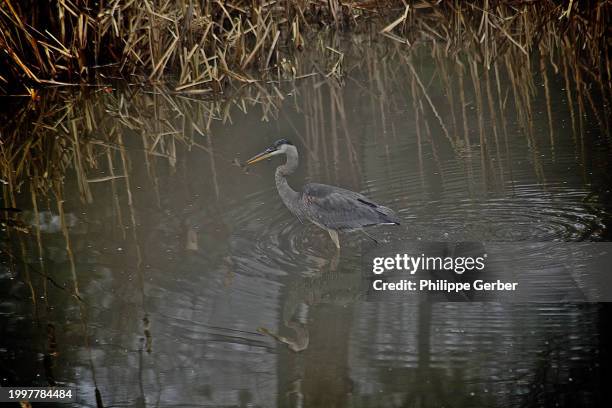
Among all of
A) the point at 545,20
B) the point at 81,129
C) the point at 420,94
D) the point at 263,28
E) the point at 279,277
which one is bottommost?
the point at 279,277

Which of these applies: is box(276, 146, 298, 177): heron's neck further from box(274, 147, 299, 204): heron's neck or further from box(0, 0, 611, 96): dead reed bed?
box(0, 0, 611, 96): dead reed bed

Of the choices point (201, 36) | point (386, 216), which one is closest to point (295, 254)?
point (386, 216)

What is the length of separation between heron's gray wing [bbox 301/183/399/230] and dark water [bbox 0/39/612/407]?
13 cm

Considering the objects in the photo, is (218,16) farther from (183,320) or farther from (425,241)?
(183,320)

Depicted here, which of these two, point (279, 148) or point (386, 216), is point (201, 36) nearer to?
point (279, 148)

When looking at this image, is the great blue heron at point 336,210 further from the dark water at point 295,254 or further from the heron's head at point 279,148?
the heron's head at point 279,148

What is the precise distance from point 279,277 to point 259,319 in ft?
1.41

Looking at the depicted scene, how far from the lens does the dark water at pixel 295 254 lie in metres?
3.28

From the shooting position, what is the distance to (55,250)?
179 inches

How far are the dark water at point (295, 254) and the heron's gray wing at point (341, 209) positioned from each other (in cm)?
13

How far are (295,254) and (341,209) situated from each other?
0.33 m

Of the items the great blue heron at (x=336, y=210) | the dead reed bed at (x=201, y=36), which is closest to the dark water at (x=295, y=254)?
the great blue heron at (x=336, y=210)

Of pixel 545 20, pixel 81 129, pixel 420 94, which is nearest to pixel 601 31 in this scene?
pixel 545 20

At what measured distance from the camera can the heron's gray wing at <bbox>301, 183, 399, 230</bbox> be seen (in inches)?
180
